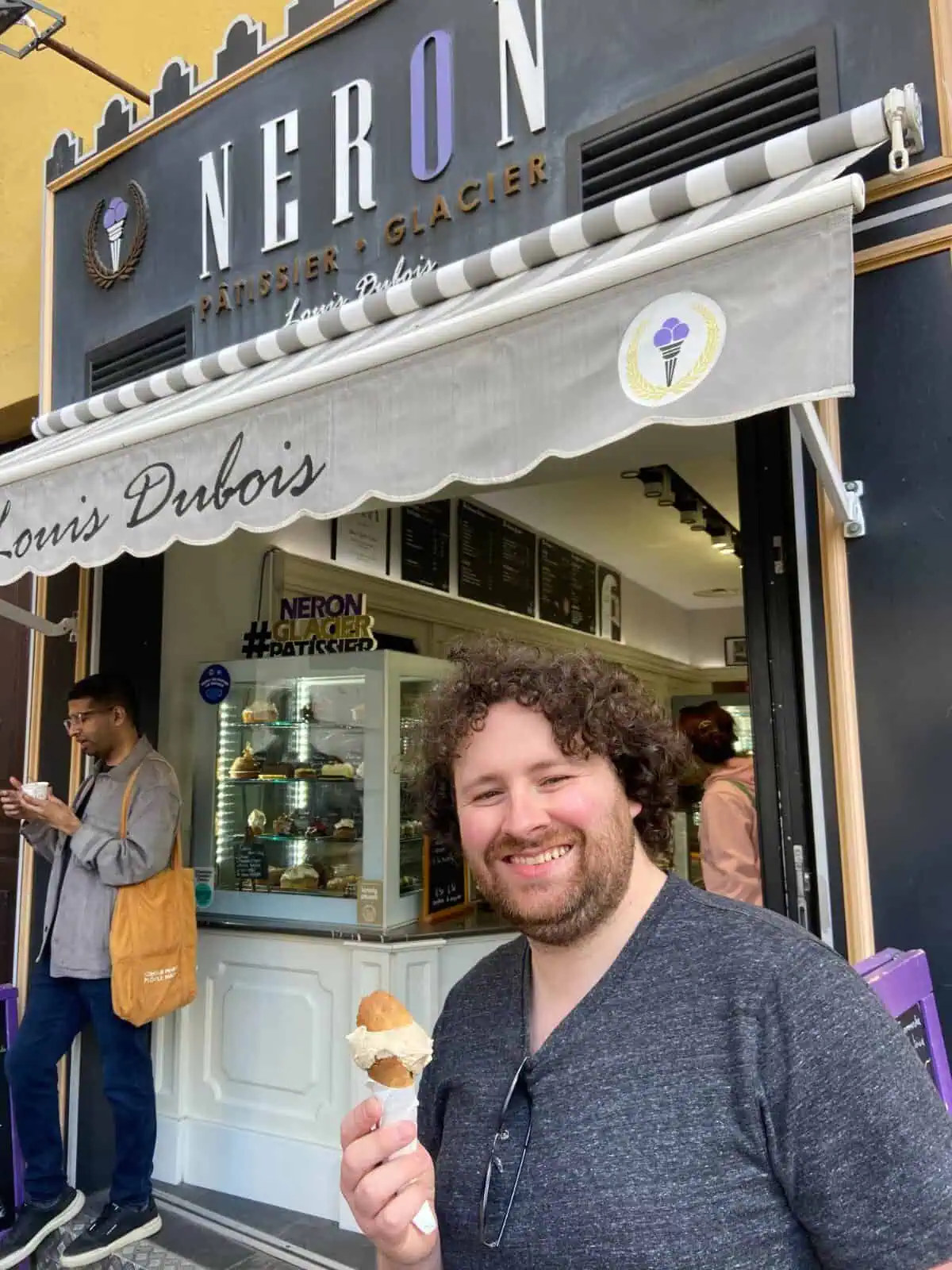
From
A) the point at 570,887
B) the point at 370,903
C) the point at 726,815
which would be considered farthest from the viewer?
the point at 370,903

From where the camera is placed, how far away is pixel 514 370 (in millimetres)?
1975

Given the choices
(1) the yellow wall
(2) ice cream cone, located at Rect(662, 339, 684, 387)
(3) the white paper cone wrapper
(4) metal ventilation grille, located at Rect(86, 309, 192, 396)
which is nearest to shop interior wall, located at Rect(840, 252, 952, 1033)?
(2) ice cream cone, located at Rect(662, 339, 684, 387)

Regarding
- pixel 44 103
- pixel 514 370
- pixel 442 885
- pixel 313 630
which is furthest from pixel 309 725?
pixel 44 103

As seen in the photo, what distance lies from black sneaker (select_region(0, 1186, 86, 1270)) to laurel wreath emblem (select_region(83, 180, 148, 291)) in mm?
3756

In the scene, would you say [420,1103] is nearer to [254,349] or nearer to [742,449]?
[742,449]

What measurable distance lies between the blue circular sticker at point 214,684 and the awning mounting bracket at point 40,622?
0.59 metres

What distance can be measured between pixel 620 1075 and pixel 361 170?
10.6 ft

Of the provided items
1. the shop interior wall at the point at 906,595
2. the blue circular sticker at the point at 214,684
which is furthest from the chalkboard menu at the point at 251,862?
the shop interior wall at the point at 906,595

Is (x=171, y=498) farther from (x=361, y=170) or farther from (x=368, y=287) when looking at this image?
(x=361, y=170)

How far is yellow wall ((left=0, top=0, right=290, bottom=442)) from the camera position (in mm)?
4516

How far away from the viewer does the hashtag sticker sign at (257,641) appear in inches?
174

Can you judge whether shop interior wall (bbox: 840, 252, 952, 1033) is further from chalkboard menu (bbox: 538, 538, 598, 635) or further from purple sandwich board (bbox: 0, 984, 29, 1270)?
chalkboard menu (bbox: 538, 538, 598, 635)

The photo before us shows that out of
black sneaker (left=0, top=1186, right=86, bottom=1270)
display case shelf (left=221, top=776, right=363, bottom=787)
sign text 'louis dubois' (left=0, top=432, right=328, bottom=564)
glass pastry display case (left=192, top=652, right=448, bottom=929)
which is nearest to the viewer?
sign text 'louis dubois' (left=0, top=432, right=328, bottom=564)

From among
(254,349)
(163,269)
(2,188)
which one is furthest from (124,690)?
(2,188)
